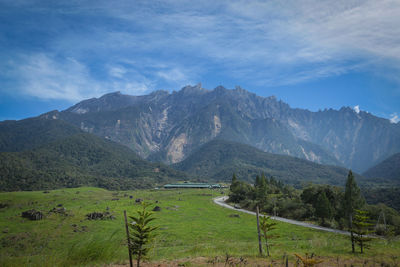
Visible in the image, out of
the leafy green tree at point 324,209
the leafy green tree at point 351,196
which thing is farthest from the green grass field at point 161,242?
the leafy green tree at point 351,196

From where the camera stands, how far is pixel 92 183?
531ft

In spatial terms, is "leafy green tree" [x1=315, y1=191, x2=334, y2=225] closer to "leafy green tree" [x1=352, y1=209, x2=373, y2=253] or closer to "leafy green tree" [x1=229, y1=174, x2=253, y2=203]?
"leafy green tree" [x1=352, y1=209, x2=373, y2=253]

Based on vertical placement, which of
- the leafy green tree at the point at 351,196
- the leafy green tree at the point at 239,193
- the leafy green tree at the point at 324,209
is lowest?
the leafy green tree at the point at 239,193

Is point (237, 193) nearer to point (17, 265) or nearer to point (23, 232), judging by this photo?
point (23, 232)

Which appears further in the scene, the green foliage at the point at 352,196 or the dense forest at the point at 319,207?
the dense forest at the point at 319,207

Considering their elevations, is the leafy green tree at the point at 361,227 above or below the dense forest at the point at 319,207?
above

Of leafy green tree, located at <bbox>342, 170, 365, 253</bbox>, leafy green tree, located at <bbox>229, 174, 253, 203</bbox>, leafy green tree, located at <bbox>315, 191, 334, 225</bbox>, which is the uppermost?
leafy green tree, located at <bbox>342, 170, 365, 253</bbox>

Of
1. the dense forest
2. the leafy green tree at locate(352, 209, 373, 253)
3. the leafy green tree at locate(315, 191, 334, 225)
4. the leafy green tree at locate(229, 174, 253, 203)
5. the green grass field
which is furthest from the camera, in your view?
the leafy green tree at locate(229, 174, 253, 203)

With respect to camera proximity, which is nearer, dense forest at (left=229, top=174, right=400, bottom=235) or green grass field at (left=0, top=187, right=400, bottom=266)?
green grass field at (left=0, top=187, right=400, bottom=266)

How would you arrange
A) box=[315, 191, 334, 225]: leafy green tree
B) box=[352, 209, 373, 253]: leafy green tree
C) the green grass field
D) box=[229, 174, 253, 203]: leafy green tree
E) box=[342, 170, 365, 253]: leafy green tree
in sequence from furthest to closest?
box=[229, 174, 253, 203]: leafy green tree
box=[315, 191, 334, 225]: leafy green tree
box=[342, 170, 365, 253]: leafy green tree
box=[352, 209, 373, 253]: leafy green tree
the green grass field

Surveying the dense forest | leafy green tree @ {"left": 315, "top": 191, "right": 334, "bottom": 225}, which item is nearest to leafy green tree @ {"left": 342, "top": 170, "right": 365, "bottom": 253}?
the dense forest

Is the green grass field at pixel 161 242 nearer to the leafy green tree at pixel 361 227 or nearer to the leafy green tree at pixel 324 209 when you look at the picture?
the leafy green tree at pixel 361 227

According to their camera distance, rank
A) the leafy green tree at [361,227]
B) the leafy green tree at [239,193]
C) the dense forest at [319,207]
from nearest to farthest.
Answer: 1. the leafy green tree at [361,227]
2. the dense forest at [319,207]
3. the leafy green tree at [239,193]

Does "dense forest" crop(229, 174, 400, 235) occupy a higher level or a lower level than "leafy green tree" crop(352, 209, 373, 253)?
lower
